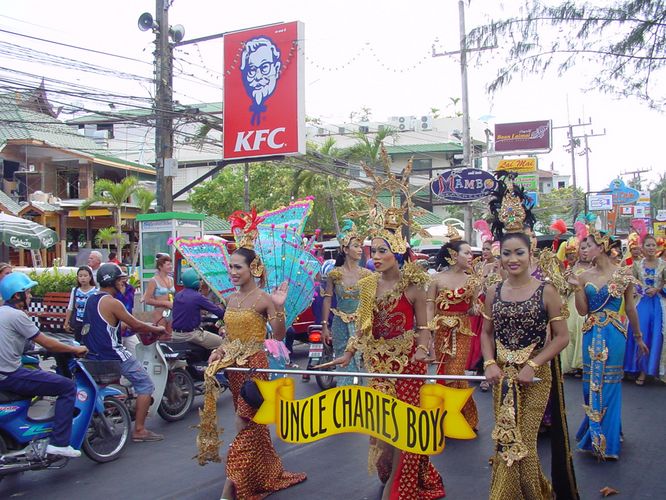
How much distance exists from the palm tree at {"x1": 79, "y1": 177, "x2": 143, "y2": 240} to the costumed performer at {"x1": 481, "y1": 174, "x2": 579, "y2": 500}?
2705 cm

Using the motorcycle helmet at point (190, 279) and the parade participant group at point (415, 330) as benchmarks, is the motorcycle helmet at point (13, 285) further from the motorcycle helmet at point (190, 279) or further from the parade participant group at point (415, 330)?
the motorcycle helmet at point (190, 279)

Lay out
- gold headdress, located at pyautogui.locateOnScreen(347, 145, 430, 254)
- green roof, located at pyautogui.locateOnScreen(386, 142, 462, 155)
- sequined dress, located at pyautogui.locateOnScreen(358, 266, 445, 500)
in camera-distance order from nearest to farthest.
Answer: sequined dress, located at pyautogui.locateOnScreen(358, 266, 445, 500) → gold headdress, located at pyautogui.locateOnScreen(347, 145, 430, 254) → green roof, located at pyautogui.locateOnScreen(386, 142, 462, 155)

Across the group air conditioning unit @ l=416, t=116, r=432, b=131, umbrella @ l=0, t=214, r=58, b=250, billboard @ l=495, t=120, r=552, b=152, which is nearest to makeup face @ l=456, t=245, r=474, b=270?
umbrella @ l=0, t=214, r=58, b=250

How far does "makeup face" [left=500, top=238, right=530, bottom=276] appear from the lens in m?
4.29

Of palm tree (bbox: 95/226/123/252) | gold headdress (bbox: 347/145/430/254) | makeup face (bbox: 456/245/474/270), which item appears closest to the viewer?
gold headdress (bbox: 347/145/430/254)

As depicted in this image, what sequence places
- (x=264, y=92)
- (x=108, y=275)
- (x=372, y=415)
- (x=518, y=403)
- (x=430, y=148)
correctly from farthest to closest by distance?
(x=430, y=148) → (x=264, y=92) → (x=108, y=275) → (x=372, y=415) → (x=518, y=403)

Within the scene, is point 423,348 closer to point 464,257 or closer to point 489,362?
point 489,362

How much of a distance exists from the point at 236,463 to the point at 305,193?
1015 inches

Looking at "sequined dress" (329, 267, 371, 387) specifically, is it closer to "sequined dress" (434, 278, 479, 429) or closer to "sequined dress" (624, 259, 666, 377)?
"sequined dress" (434, 278, 479, 429)

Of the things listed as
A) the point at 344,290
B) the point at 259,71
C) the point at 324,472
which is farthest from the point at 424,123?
the point at 324,472

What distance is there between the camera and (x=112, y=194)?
2947 cm

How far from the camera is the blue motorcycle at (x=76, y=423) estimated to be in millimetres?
5422

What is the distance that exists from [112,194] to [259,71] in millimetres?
13434

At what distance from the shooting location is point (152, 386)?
273 inches
